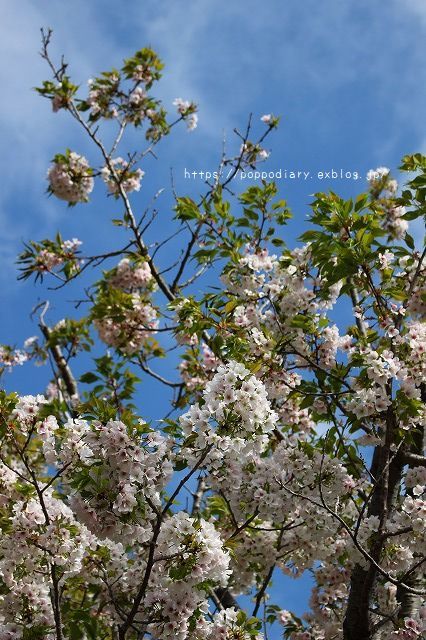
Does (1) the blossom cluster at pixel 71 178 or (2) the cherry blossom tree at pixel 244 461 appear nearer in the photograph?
(2) the cherry blossom tree at pixel 244 461

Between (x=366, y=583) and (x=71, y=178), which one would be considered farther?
(x=71, y=178)

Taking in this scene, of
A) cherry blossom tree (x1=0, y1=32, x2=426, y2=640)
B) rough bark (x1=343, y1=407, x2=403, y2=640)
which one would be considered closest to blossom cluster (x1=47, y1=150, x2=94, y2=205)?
cherry blossom tree (x1=0, y1=32, x2=426, y2=640)

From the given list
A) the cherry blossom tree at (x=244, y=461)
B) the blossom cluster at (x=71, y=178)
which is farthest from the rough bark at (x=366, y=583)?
the blossom cluster at (x=71, y=178)

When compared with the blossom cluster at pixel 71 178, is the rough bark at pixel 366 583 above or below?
below

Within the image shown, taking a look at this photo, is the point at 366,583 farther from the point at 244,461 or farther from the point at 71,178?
the point at 71,178

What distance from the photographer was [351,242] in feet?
14.6

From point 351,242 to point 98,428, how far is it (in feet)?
6.97

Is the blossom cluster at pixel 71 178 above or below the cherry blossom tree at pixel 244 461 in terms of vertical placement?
above

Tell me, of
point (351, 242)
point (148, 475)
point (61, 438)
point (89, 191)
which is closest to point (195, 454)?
point (148, 475)

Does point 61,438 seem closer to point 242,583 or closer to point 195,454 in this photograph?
point 195,454

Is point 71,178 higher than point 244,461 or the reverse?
higher

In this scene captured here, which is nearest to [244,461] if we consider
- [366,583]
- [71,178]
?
[366,583]

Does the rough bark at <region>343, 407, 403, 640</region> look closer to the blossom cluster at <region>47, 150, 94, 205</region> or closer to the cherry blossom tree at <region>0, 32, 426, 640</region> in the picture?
the cherry blossom tree at <region>0, 32, 426, 640</region>

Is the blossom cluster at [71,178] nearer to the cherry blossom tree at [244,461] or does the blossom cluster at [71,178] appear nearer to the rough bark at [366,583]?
the cherry blossom tree at [244,461]
